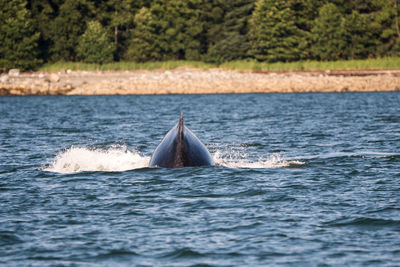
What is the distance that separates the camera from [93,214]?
35.1 feet

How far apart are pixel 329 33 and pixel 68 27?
33.1 m

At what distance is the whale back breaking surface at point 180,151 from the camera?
44.3ft

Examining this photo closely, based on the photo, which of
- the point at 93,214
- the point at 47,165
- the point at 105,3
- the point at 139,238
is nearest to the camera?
the point at 139,238

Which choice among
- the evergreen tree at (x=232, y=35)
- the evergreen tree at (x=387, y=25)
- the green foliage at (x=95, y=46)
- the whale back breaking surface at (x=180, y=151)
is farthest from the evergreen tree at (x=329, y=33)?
the whale back breaking surface at (x=180, y=151)

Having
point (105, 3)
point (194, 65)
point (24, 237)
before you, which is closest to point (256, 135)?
point (24, 237)

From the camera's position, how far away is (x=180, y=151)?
45.3 feet

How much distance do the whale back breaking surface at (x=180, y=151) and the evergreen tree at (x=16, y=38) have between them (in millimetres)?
65117

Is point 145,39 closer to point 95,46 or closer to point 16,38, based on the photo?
point 95,46

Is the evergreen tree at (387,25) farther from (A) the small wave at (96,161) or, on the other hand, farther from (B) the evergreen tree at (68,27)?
(A) the small wave at (96,161)

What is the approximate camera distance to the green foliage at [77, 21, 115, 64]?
78125 millimetres

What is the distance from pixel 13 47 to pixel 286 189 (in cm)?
6923

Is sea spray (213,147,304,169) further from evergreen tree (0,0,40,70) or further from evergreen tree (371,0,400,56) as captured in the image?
evergreen tree (0,0,40,70)

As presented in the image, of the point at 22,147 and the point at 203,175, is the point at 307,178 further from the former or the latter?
the point at 22,147

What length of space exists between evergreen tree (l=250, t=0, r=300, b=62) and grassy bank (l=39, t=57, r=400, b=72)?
5.23 ft
